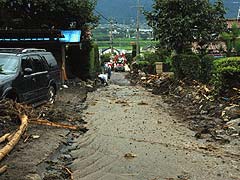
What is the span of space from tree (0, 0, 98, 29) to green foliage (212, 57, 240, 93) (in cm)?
1436

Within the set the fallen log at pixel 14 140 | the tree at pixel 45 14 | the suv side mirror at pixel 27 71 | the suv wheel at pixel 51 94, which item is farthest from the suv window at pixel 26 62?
the tree at pixel 45 14

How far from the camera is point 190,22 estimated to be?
25.9 meters

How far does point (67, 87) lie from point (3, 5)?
270 inches

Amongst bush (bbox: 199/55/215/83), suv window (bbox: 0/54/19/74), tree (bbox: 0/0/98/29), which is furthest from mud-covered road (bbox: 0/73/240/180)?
tree (bbox: 0/0/98/29)

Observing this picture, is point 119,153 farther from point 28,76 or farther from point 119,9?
point 119,9

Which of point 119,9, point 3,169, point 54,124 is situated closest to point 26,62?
point 54,124

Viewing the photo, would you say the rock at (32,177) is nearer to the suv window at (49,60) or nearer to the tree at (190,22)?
the suv window at (49,60)

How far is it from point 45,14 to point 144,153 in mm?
21629

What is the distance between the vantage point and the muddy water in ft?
26.1

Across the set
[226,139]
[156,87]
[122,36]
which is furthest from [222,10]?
[122,36]

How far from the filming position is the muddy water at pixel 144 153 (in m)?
7.95

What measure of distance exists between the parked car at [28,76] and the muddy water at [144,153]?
6.16 ft

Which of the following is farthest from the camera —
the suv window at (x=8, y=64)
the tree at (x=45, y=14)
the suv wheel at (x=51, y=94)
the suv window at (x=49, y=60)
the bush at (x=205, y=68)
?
the tree at (x=45, y=14)

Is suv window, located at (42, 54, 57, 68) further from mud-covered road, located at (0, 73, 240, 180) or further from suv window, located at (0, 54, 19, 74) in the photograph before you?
mud-covered road, located at (0, 73, 240, 180)
